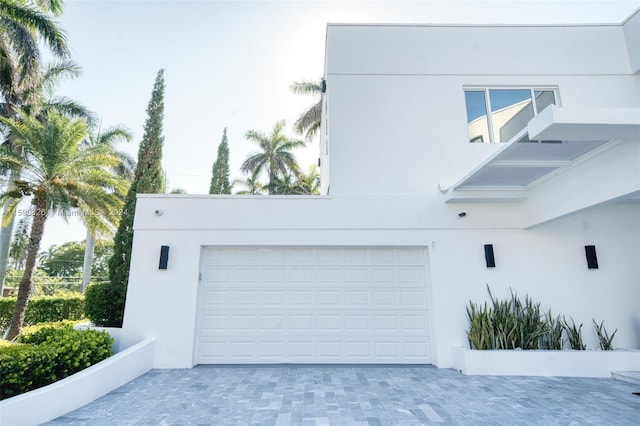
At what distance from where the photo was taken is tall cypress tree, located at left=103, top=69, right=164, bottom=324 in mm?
7420

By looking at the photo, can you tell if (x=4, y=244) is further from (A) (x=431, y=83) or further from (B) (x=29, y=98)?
(A) (x=431, y=83)

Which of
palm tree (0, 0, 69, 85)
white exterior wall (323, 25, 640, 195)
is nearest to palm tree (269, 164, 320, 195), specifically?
palm tree (0, 0, 69, 85)

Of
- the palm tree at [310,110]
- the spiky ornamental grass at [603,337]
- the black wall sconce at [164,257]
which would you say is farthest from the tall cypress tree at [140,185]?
the spiky ornamental grass at [603,337]

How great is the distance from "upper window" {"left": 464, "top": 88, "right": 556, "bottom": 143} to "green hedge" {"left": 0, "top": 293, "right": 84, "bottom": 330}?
13.9 m

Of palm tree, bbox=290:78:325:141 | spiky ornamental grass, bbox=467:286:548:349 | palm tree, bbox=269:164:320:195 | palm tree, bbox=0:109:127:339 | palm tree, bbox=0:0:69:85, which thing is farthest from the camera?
palm tree, bbox=269:164:320:195

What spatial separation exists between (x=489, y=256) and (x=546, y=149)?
2345 mm

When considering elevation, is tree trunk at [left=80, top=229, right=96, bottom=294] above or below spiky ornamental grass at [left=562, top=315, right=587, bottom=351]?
above

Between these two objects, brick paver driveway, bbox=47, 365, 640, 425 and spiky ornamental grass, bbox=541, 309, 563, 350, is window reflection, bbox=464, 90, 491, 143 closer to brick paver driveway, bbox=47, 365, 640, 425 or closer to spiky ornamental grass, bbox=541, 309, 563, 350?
spiky ornamental grass, bbox=541, 309, 563, 350

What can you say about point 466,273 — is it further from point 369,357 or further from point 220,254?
point 220,254

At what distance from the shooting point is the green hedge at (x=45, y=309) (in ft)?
35.6

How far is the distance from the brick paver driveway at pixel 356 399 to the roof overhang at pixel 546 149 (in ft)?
10.5

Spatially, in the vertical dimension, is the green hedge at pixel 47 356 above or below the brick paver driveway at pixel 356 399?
above

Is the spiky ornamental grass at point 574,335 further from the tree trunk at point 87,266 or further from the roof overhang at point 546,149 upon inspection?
the tree trunk at point 87,266

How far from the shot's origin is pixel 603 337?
5555 mm
